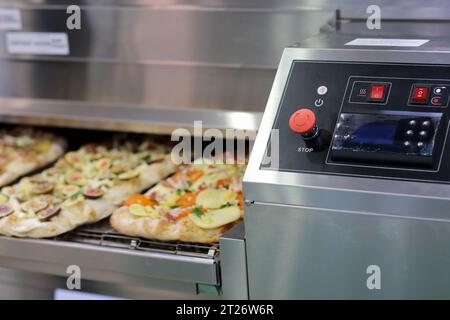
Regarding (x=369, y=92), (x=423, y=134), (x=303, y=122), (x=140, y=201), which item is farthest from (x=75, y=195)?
(x=423, y=134)

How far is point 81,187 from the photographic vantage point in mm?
2121

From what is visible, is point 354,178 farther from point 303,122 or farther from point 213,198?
point 213,198

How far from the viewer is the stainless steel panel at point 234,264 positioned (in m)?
1.61

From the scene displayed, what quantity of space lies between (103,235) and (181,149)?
21.2 inches

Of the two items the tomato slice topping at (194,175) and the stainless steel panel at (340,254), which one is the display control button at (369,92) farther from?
the tomato slice topping at (194,175)

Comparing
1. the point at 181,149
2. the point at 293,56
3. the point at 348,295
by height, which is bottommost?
the point at 348,295

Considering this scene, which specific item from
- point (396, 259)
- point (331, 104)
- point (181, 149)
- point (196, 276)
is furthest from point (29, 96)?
point (396, 259)

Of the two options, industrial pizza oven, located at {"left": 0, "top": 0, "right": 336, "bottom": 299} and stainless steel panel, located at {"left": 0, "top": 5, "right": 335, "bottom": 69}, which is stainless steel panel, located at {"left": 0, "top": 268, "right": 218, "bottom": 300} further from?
stainless steel panel, located at {"left": 0, "top": 5, "right": 335, "bottom": 69}

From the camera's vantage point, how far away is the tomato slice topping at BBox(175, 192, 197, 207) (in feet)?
6.36

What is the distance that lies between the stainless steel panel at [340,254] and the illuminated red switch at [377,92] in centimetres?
25

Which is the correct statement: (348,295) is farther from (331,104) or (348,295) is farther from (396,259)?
(331,104)

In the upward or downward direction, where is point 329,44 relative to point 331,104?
upward

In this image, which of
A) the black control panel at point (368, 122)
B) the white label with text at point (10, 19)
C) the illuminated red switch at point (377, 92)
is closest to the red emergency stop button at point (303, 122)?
the black control panel at point (368, 122)

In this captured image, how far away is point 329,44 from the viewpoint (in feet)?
5.51
